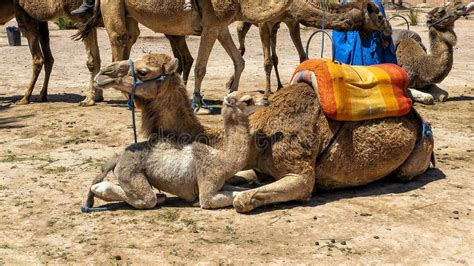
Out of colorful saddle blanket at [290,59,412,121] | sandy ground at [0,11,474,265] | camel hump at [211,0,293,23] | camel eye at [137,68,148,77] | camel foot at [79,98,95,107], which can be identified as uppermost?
camel hump at [211,0,293,23]

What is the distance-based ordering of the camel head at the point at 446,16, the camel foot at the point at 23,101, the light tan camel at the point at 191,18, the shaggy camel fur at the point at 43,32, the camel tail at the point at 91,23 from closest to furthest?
the light tan camel at the point at 191,18, the camel tail at the point at 91,23, the camel head at the point at 446,16, the shaggy camel fur at the point at 43,32, the camel foot at the point at 23,101

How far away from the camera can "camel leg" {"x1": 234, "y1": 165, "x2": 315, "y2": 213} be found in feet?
15.4

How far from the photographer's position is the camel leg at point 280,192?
4.70 m

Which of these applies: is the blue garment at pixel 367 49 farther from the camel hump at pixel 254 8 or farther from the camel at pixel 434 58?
the camel at pixel 434 58

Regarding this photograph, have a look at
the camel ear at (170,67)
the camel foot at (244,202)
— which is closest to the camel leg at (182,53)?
the camel ear at (170,67)

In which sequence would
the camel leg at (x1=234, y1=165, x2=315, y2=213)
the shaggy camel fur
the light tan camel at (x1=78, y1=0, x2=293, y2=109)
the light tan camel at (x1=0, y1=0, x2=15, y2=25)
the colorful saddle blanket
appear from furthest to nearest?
the light tan camel at (x1=0, y1=0, x2=15, y2=25), the shaggy camel fur, the light tan camel at (x1=78, y1=0, x2=293, y2=109), the colorful saddle blanket, the camel leg at (x1=234, y1=165, x2=315, y2=213)

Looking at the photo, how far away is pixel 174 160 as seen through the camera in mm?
4762

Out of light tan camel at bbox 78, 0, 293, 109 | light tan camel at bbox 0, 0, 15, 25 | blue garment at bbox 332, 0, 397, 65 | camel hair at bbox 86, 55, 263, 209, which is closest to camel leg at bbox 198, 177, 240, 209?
camel hair at bbox 86, 55, 263, 209

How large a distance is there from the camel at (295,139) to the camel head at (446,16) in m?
4.88

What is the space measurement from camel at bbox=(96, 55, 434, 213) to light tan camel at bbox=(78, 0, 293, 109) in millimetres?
3087

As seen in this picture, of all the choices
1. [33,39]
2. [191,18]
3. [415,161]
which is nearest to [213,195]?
[415,161]

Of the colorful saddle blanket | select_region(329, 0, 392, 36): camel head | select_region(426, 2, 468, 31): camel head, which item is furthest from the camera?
select_region(426, 2, 468, 31): camel head

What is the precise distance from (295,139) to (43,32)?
6.93 m

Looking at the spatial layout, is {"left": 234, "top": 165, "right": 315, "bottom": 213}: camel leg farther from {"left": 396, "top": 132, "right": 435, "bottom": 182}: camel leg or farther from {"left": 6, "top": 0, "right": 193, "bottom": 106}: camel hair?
{"left": 6, "top": 0, "right": 193, "bottom": 106}: camel hair
